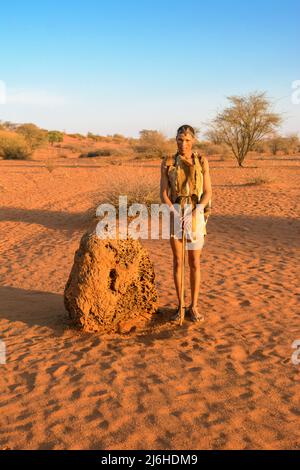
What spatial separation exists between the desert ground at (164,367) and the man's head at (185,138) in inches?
67.9

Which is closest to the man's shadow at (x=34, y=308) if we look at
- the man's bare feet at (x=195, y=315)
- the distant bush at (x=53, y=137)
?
the man's bare feet at (x=195, y=315)

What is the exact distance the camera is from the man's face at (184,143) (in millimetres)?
3982

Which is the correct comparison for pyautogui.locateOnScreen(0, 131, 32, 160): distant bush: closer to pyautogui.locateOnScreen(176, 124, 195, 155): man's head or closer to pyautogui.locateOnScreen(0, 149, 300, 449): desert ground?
pyautogui.locateOnScreen(0, 149, 300, 449): desert ground

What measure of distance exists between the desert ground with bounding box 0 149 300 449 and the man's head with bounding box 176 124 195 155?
1.72 metres

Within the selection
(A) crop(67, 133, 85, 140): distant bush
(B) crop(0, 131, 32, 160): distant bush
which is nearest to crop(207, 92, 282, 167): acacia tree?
(B) crop(0, 131, 32, 160): distant bush

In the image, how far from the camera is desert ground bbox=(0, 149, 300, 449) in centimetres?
275

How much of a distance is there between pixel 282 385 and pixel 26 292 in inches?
142

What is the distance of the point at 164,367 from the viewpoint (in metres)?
3.56

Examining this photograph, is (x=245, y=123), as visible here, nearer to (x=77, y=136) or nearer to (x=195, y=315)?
(x=195, y=315)

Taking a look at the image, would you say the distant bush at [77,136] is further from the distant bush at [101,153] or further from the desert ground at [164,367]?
the desert ground at [164,367]

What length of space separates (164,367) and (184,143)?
1.98 metres

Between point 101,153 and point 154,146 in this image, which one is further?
point 101,153

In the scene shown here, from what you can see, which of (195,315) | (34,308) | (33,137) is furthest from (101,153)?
(195,315)
